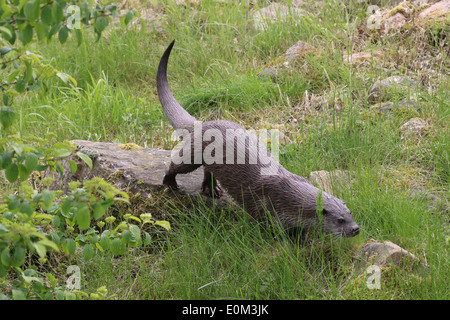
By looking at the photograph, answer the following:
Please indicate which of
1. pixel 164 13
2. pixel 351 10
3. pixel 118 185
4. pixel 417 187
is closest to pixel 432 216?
pixel 417 187

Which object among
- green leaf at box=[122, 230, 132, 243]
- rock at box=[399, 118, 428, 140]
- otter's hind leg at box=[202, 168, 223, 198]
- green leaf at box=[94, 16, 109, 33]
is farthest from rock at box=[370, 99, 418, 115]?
green leaf at box=[94, 16, 109, 33]

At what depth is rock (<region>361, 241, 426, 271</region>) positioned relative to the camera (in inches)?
103

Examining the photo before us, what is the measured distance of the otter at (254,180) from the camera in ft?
9.37

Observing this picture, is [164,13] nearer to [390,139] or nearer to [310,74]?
[310,74]

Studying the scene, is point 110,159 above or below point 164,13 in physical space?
below

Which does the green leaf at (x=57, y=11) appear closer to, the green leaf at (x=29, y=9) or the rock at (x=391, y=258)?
the green leaf at (x=29, y=9)

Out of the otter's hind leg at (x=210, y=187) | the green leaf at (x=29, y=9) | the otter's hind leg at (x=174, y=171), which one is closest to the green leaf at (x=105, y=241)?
the green leaf at (x=29, y=9)

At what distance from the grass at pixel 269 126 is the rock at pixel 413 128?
0.07 metres

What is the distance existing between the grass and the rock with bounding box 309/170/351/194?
0.15 feet

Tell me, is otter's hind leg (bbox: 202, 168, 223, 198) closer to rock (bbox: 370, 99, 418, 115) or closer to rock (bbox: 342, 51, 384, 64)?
rock (bbox: 370, 99, 418, 115)

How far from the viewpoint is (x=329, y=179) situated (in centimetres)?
344

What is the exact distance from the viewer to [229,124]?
332 centimetres
